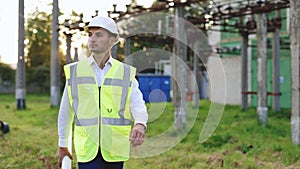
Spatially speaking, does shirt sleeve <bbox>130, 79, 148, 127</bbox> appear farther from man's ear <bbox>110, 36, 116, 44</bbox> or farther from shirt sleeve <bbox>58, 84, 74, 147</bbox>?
shirt sleeve <bbox>58, 84, 74, 147</bbox>

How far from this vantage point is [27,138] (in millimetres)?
9891

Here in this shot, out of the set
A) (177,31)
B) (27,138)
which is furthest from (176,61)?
(27,138)

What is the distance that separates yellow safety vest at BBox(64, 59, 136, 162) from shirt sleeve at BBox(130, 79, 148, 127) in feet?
0.11

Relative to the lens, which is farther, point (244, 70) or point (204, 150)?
point (244, 70)

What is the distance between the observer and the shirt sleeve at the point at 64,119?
10.6ft

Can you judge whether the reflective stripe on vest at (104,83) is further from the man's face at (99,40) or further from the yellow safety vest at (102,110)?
the man's face at (99,40)

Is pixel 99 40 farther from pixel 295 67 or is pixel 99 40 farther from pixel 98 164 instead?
pixel 295 67

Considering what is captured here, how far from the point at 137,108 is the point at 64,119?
0.53 metres

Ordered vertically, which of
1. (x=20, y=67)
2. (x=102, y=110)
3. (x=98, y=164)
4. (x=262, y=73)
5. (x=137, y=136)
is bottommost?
(x=98, y=164)

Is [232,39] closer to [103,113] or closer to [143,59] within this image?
[143,59]

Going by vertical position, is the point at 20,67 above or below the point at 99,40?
above

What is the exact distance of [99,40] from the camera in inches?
124

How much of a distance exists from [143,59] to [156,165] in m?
2.51

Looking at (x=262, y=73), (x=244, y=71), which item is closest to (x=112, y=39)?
(x=262, y=73)
